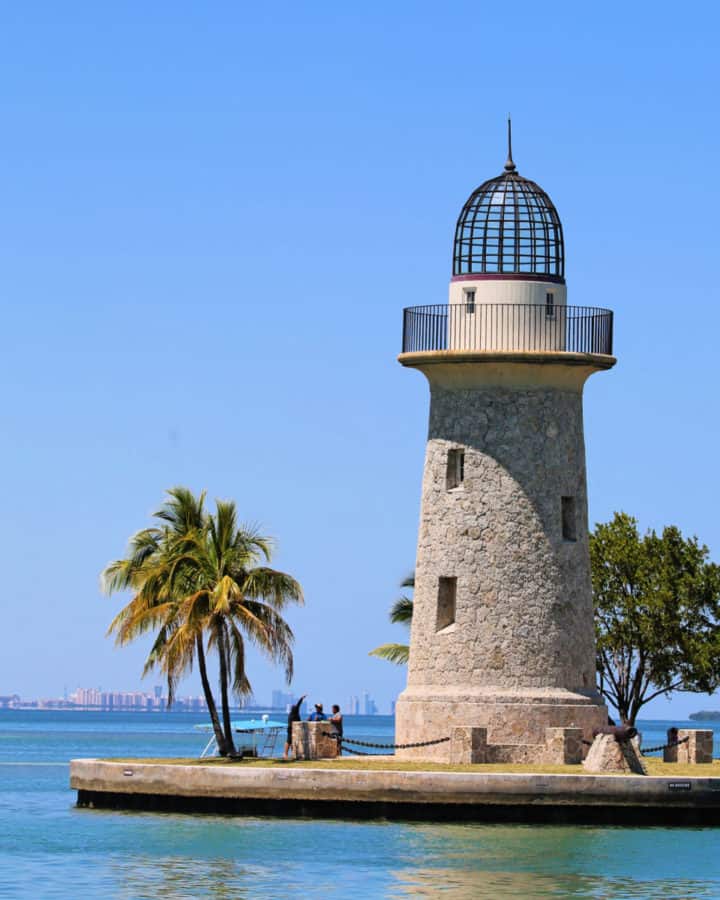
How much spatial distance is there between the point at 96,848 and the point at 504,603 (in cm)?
994

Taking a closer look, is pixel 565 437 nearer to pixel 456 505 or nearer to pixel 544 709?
pixel 456 505

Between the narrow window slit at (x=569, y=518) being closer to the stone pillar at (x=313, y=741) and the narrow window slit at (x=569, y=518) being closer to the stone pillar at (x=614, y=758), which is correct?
the stone pillar at (x=614, y=758)

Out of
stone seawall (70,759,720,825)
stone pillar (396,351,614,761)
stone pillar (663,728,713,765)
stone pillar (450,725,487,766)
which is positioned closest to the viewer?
stone seawall (70,759,720,825)

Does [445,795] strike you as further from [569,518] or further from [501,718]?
[569,518]

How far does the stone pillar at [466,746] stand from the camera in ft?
143

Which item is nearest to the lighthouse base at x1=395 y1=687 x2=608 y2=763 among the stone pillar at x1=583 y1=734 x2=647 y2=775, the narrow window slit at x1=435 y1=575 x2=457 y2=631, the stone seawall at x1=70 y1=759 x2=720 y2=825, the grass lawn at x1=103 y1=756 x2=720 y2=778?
the grass lawn at x1=103 y1=756 x2=720 y2=778

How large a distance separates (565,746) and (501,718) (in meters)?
1.69

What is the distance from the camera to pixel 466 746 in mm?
43656

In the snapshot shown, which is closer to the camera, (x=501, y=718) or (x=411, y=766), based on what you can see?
(x=411, y=766)

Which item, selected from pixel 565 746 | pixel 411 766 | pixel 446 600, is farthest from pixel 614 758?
pixel 446 600

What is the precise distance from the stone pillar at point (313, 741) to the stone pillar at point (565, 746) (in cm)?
428

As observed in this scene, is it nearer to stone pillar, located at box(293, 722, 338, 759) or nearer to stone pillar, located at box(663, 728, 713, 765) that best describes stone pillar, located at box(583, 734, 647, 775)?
stone pillar, located at box(663, 728, 713, 765)

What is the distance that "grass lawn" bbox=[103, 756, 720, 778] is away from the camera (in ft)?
139

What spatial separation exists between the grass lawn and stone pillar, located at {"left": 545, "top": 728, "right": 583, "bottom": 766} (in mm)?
468
